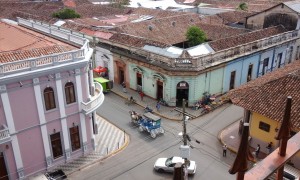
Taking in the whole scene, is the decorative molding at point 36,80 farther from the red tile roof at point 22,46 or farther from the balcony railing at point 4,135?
the balcony railing at point 4,135

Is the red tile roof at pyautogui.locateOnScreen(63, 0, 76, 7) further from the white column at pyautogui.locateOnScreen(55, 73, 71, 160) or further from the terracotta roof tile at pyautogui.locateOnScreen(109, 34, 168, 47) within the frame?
the white column at pyautogui.locateOnScreen(55, 73, 71, 160)

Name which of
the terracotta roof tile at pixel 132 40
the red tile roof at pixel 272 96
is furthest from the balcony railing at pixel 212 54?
the red tile roof at pixel 272 96

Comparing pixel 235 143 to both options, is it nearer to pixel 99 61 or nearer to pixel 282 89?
pixel 282 89

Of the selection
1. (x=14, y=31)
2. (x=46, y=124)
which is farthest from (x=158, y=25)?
(x=46, y=124)

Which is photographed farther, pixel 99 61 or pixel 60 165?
pixel 99 61

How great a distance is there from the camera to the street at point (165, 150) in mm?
21656

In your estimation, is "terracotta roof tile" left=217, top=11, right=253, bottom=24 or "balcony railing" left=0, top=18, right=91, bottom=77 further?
"terracotta roof tile" left=217, top=11, right=253, bottom=24

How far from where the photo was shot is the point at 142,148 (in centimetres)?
2475

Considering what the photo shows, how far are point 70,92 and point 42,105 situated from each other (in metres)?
2.19

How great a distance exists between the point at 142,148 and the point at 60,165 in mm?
6624

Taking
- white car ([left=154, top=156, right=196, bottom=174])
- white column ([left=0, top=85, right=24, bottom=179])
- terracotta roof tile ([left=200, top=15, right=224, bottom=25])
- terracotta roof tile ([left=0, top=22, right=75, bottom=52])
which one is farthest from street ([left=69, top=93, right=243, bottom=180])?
terracotta roof tile ([left=200, top=15, right=224, bottom=25])

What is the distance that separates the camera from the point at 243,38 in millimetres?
36875

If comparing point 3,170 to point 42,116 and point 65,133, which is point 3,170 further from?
point 65,133

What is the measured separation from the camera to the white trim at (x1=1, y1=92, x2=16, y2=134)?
18156mm
